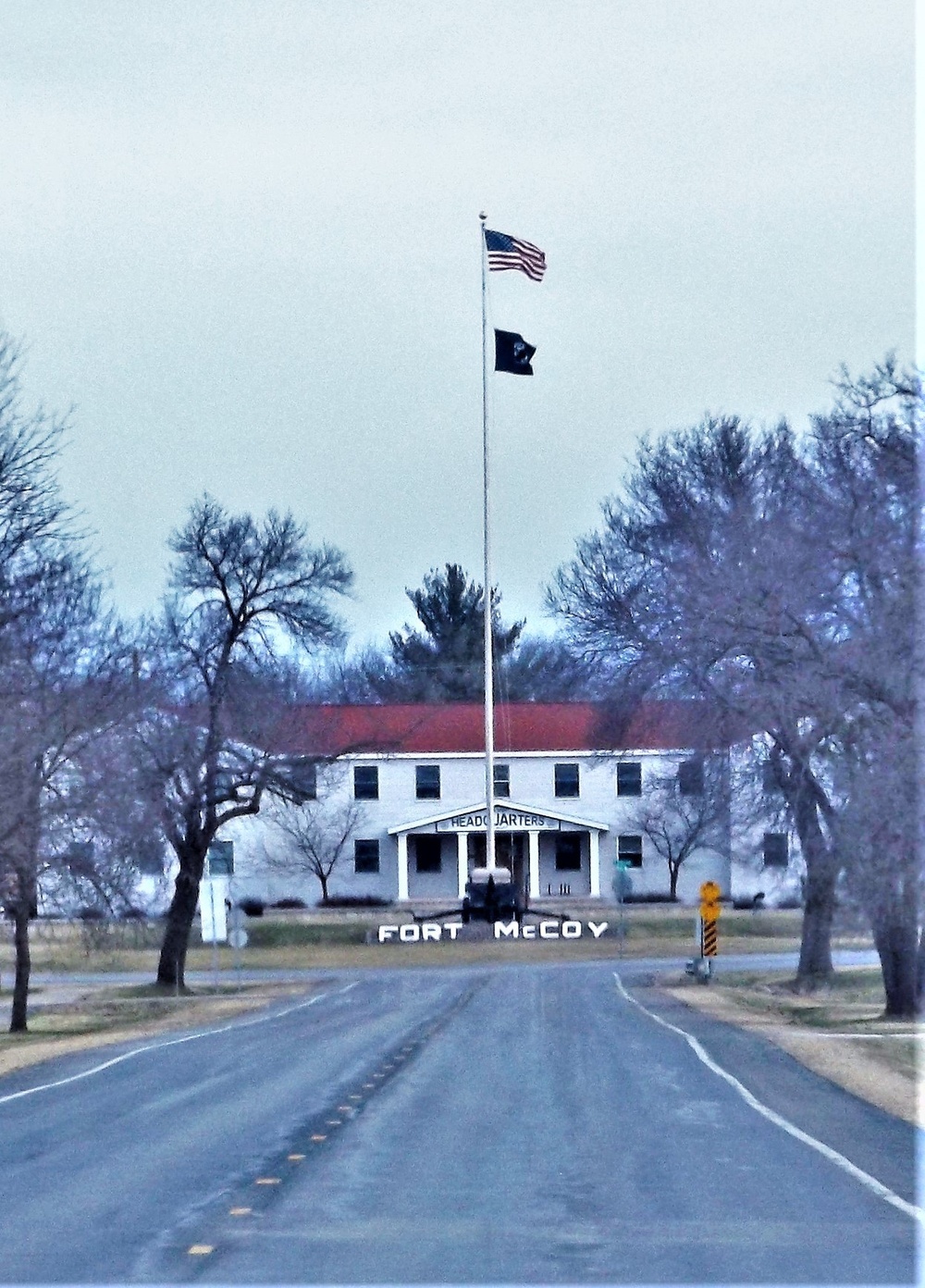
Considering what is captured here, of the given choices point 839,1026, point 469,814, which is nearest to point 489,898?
point 839,1026

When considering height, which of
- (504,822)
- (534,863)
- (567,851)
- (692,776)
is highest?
(692,776)

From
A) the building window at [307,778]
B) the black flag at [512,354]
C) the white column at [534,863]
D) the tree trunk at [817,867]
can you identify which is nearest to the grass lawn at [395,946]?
the white column at [534,863]

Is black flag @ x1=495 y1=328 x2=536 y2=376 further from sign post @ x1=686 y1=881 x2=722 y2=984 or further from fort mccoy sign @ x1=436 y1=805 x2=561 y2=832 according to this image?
fort mccoy sign @ x1=436 y1=805 x2=561 y2=832

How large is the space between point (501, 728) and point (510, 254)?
46.4 m

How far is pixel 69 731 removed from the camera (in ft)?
91.8

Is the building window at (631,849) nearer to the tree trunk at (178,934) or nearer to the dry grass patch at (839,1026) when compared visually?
the dry grass patch at (839,1026)

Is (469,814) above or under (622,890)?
above

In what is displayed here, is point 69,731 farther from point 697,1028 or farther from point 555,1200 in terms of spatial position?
point 555,1200

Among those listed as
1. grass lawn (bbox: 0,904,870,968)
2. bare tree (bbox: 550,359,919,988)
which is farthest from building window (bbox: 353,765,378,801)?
bare tree (bbox: 550,359,919,988)

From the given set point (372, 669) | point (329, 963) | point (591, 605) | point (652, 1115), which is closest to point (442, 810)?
point (329, 963)

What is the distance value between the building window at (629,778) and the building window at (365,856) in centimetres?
1068

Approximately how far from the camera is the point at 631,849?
67.4 metres

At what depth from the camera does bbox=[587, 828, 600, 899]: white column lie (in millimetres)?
69188

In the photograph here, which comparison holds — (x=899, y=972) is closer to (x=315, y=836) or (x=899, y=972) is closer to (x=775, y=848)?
(x=775, y=848)
